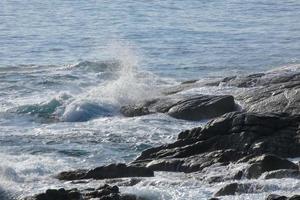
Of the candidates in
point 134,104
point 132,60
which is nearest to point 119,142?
point 134,104

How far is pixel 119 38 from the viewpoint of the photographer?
1674 inches

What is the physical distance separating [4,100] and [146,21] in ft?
74.8

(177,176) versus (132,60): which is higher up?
(177,176)

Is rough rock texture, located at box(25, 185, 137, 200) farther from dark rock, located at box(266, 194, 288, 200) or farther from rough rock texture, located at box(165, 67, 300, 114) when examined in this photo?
rough rock texture, located at box(165, 67, 300, 114)

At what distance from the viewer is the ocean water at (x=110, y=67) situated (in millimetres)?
18719

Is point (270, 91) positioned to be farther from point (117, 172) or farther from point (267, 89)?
point (117, 172)

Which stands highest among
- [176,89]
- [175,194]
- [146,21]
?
[175,194]

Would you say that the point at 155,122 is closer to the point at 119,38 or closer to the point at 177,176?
the point at 177,176

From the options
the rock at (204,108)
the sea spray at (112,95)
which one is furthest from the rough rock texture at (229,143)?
the sea spray at (112,95)

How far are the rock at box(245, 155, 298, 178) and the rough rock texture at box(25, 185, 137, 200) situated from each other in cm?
219

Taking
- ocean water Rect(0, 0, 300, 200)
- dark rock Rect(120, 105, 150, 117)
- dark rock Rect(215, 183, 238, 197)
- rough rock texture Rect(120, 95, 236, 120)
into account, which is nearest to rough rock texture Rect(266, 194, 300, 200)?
ocean water Rect(0, 0, 300, 200)

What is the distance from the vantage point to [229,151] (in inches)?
662

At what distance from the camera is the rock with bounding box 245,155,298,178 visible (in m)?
15.5

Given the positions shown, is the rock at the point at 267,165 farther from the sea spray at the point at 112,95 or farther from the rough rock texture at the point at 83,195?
the sea spray at the point at 112,95
